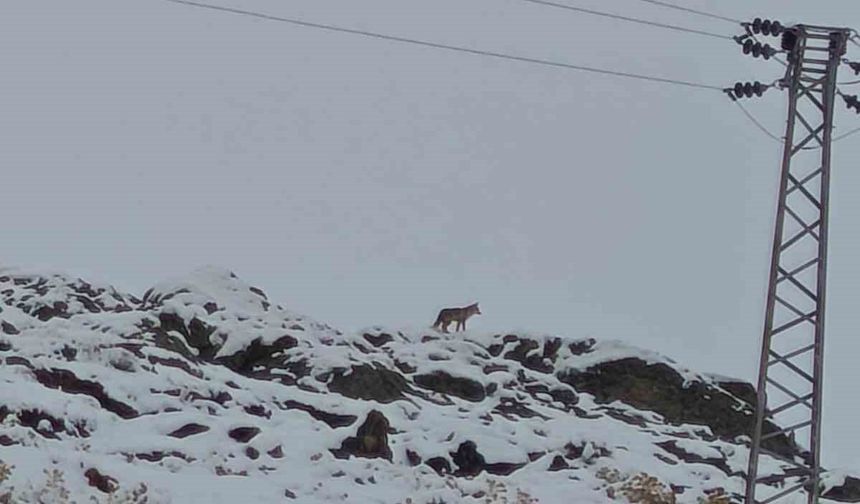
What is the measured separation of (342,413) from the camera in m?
19.5

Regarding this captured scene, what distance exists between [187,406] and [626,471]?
265 inches

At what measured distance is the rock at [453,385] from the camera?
77.7ft

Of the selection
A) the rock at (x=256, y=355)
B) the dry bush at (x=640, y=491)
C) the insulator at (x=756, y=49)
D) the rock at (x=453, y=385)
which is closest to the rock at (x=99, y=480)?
the dry bush at (x=640, y=491)

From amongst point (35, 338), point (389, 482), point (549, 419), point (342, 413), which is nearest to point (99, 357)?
point (35, 338)

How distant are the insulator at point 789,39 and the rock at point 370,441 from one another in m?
8.05

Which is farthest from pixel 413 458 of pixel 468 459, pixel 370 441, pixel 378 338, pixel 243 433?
pixel 378 338

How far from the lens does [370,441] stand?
58.7 ft

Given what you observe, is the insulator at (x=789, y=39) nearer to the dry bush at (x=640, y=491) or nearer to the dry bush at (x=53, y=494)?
the dry bush at (x=640, y=491)

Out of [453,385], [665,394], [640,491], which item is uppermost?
[640,491]

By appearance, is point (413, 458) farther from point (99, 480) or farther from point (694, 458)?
point (694, 458)

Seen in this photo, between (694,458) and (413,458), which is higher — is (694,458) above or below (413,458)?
above

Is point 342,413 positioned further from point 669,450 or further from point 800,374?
point 800,374

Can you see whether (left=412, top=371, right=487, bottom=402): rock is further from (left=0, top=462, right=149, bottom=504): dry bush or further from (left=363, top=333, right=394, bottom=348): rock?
(left=0, top=462, right=149, bottom=504): dry bush

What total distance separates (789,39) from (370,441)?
8223 mm
